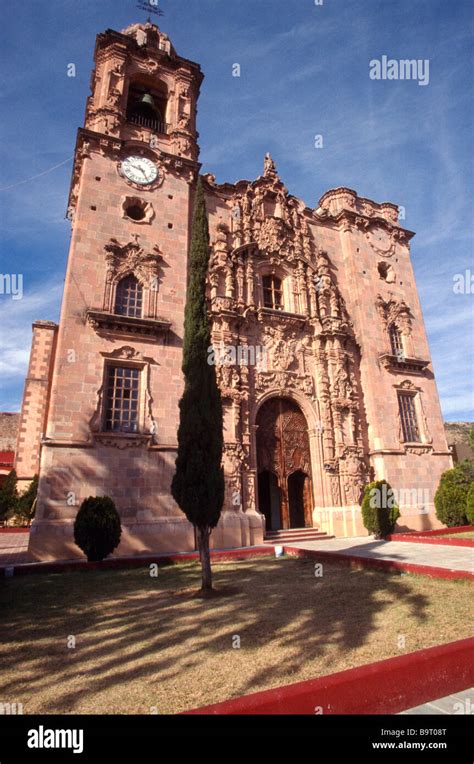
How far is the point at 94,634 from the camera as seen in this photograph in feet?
18.7

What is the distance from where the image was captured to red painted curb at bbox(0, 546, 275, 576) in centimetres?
1044

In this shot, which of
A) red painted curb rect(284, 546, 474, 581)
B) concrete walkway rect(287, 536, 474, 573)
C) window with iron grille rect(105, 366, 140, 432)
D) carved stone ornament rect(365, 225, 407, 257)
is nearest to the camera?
red painted curb rect(284, 546, 474, 581)

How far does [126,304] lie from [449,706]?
15.4 metres

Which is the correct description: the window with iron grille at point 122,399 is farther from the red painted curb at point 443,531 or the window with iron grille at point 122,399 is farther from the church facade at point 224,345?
the red painted curb at point 443,531

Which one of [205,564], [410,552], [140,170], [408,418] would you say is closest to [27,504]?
[205,564]

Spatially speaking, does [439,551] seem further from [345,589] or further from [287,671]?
[287,671]

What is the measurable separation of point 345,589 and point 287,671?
4.00 meters

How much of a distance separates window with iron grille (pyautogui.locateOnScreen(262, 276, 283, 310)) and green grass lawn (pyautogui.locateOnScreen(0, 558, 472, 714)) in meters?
13.5

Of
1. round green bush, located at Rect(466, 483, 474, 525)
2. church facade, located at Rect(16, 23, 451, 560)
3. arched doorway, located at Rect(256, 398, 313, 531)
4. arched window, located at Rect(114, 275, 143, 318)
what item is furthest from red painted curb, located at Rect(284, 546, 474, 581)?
arched window, located at Rect(114, 275, 143, 318)

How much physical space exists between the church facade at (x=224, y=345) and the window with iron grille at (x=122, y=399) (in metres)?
0.05

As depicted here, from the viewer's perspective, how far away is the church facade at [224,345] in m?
14.1

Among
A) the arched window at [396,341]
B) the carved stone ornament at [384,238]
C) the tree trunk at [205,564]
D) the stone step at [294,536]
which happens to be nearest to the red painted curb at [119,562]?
the stone step at [294,536]

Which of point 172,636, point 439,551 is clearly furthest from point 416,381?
point 172,636

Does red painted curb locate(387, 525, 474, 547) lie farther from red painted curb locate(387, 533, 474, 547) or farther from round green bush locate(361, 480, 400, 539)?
A: round green bush locate(361, 480, 400, 539)
